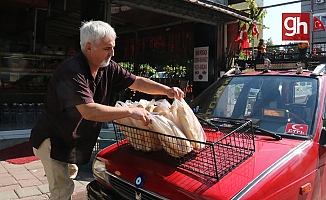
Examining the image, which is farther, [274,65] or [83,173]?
[83,173]

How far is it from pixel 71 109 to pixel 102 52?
502 millimetres

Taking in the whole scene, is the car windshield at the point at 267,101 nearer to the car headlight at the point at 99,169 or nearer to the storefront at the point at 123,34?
the car headlight at the point at 99,169

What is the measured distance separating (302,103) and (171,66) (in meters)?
6.20

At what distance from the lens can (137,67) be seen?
9477 millimetres

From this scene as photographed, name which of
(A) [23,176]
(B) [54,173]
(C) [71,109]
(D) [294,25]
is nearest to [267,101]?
(C) [71,109]

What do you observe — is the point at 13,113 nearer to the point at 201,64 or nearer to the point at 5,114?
the point at 5,114

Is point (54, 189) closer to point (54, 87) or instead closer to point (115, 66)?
point (54, 87)

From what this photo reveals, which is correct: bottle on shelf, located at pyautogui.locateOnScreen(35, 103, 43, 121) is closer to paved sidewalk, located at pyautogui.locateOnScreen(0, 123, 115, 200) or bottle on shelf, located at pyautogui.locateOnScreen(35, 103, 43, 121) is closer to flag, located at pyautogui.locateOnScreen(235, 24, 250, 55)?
paved sidewalk, located at pyautogui.locateOnScreen(0, 123, 115, 200)

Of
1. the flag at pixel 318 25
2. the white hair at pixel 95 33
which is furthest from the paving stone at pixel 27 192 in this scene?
the flag at pixel 318 25

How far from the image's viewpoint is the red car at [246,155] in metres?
1.83

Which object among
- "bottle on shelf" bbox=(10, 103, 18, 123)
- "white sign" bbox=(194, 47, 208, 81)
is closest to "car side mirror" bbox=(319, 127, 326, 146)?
"white sign" bbox=(194, 47, 208, 81)

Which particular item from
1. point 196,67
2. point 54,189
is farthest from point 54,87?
point 196,67

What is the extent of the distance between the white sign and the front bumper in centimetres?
602

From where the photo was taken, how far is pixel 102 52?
228 centimetres
